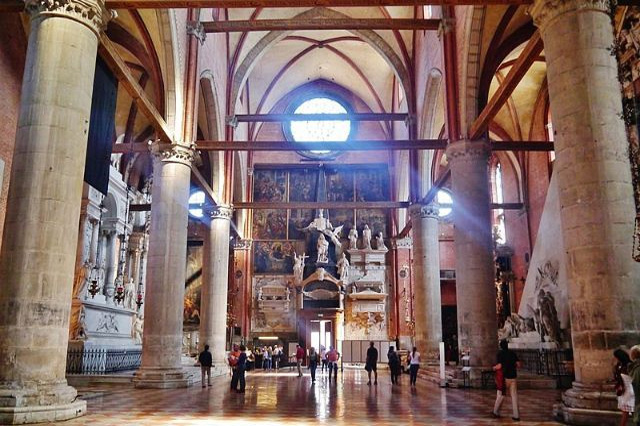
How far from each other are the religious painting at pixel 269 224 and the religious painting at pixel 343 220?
2832 millimetres

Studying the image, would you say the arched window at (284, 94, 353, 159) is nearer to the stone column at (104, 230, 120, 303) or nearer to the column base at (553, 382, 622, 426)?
the stone column at (104, 230, 120, 303)

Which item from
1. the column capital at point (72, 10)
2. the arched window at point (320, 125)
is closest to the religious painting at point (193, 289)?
the arched window at point (320, 125)

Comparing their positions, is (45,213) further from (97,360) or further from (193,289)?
(193,289)

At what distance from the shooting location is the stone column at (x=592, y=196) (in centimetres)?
720

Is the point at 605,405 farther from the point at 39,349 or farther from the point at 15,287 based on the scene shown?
the point at 15,287

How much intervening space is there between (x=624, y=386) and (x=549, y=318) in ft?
35.9

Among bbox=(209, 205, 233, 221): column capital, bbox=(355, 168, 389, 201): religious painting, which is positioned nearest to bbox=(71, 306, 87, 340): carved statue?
bbox=(209, 205, 233, 221): column capital

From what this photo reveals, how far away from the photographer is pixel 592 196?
7.63 m

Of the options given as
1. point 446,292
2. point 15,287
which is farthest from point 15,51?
point 446,292

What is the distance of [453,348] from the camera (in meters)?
30.5

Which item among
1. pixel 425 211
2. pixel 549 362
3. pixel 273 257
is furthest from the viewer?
pixel 273 257

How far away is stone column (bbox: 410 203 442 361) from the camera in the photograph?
2095 cm

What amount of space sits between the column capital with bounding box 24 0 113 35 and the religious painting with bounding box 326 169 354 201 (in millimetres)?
23405

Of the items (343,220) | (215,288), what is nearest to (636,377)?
(215,288)
